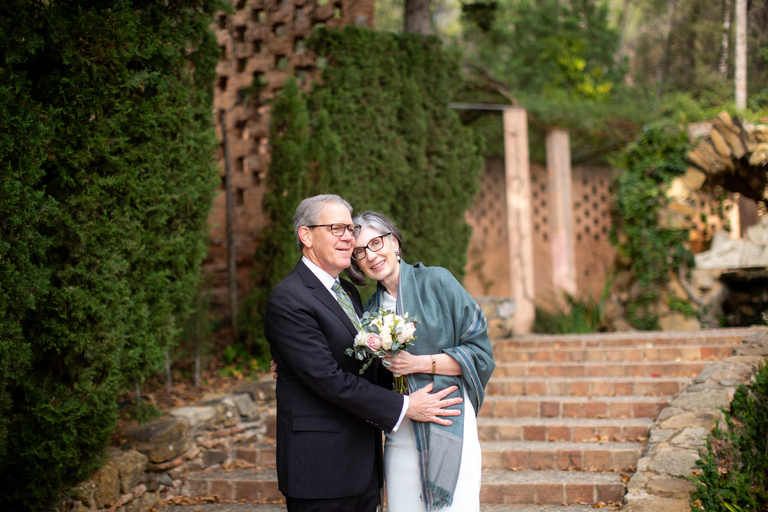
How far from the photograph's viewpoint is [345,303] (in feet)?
7.97

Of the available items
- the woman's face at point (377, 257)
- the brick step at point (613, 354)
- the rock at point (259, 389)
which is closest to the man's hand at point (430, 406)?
the woman's face at point (377, 257)

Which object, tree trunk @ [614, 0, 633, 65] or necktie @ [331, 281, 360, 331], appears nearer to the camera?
necktie @ [331, 281, 360, 331]

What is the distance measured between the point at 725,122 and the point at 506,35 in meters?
5.66

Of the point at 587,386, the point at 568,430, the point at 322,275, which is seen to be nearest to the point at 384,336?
the point at 322,275

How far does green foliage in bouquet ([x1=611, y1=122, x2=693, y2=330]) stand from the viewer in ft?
27.2

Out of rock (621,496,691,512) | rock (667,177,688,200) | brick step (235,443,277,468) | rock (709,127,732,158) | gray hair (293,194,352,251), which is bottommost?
brick step (235,443,277,468)

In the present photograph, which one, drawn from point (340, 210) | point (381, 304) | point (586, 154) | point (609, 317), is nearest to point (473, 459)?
point (381, 304)

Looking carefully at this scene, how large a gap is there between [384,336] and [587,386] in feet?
12.4

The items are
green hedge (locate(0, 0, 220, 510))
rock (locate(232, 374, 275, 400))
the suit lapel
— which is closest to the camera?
the suit lapel

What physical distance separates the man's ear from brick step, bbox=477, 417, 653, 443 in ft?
9.22

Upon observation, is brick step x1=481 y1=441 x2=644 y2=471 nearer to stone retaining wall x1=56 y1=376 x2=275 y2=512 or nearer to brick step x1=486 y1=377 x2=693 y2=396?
brick step x1=486 y1=377 x2=693 y2=396

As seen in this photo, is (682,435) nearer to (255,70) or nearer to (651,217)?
(651,217)

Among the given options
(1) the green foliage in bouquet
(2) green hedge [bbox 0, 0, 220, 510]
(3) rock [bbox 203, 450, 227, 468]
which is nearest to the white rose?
(2) green hedge [bbox 0, 0, 220, 510]

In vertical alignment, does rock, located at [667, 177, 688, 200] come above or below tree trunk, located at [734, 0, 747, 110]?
below
